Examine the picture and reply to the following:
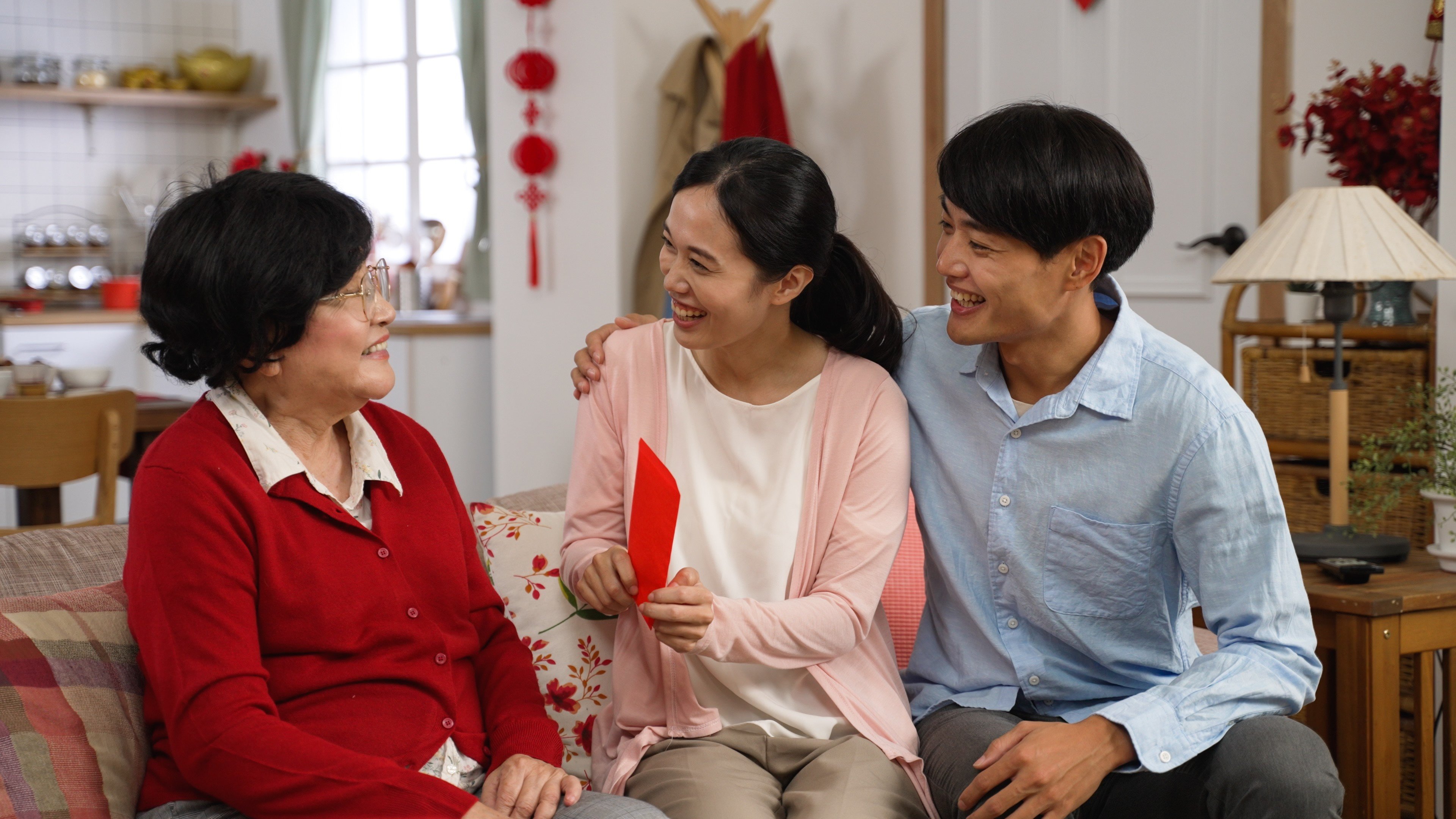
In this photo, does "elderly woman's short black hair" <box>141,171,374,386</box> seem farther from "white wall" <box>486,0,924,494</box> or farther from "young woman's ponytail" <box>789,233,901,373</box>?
"white wall" <box>486,0,924,494</box>

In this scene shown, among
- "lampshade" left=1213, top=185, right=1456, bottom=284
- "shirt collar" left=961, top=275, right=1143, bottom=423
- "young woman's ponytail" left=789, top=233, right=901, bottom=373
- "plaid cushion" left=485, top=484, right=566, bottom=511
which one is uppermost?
"lampshade" left=1213, top=185, right=1456, bottom=284

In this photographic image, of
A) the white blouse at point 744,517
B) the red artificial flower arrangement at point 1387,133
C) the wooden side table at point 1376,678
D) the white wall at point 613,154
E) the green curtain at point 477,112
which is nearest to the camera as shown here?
the white blouse at point 744,517

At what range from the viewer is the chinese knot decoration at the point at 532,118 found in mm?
4141

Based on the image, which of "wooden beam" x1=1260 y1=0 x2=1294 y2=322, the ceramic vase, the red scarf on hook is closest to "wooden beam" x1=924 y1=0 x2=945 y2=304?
the red scarf on hook

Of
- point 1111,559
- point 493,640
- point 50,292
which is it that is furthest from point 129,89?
point 1111,559

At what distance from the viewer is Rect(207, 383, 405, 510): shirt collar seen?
1324mm

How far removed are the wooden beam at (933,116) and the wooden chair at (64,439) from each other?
242 cm

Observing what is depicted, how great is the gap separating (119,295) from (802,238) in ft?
15.8

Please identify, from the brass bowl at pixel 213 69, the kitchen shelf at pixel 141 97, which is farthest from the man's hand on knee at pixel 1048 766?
the brass bowl at pixel 213 69

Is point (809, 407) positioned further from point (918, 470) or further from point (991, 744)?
point (991, 744)

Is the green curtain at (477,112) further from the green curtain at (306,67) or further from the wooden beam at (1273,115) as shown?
the wooden beam at (1273,115)

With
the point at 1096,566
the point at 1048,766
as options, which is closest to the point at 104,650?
the point at 1048,766

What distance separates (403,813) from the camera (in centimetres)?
123

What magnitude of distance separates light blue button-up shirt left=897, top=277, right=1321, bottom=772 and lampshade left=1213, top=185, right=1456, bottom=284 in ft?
2.17
